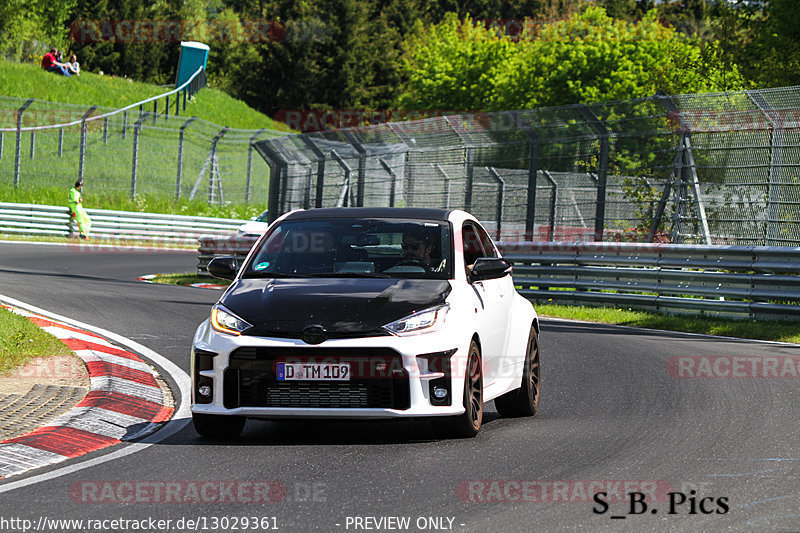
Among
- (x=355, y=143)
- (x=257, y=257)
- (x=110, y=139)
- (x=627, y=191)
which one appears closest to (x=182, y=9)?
(x=110, y=139)

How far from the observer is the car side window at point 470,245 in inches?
354

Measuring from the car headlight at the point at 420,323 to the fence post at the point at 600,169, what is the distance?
1279 cm

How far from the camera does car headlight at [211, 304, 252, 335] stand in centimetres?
762

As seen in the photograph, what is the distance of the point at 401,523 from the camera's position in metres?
5.47

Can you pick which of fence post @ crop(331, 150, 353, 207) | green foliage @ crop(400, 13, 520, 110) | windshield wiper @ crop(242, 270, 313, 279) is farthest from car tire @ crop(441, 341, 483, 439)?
green foliage @ crop(400, 13, 520, 110)

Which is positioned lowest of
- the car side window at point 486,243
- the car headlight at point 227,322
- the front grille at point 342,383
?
the front grille at point 342,383

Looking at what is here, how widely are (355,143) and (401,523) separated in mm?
21770

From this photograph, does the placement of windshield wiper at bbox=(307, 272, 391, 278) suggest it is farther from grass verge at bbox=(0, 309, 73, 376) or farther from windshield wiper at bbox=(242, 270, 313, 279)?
grass verge at bbox=(0, 309, 73, 376)

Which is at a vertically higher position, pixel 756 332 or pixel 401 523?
pixel 401 523

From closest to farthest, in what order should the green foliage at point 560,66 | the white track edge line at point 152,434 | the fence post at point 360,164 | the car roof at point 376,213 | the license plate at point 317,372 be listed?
the white track edge line at point 152,434
the license plate at point 317,372
the car roof at point 376,213
the fence post at point 360,164
the green foliage at point 560,66

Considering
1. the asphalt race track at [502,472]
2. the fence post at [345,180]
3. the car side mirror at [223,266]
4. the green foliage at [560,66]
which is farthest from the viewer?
the green foliage at [560,66]

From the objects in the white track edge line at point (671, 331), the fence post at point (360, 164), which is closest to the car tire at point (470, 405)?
the white track edge line at point (671, 331)

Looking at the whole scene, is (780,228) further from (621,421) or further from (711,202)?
(621,421)

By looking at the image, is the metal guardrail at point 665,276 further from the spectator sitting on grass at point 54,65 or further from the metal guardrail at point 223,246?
the spectator sitting on grass at point 54,65
